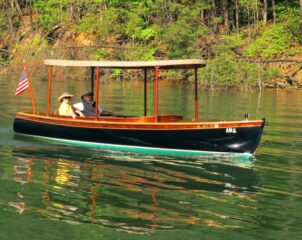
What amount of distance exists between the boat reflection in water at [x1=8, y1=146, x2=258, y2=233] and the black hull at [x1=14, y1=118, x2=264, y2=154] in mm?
395

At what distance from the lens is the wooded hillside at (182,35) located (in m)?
38.4

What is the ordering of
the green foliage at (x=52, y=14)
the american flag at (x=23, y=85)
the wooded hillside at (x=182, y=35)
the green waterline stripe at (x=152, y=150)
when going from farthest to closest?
the green foliage at (x=52, y=14) < the wooded hillside at (x=182, y=35) < the american flag at (x=23, y=85) < the green waterline stripe at (x=152, y=150)

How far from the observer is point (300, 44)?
42.7 meters

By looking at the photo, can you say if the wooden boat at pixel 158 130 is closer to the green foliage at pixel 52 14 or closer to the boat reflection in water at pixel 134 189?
the boat reflection in water at pixel 134 189

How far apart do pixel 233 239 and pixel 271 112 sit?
54.6 ft

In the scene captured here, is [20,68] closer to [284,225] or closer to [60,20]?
[60,20]

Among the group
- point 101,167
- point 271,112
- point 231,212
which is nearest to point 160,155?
point 101,167

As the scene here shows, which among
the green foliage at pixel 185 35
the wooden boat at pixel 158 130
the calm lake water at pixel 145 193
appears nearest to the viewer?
the calm lake water at pixel 145 193

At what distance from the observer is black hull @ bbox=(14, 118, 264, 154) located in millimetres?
13969

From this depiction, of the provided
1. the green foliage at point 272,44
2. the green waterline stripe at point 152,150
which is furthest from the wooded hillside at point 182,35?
the green waterline stripe at point 152,150

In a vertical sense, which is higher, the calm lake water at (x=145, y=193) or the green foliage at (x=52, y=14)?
the green foliage at (x=52, y=14)

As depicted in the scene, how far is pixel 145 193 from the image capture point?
405 inches

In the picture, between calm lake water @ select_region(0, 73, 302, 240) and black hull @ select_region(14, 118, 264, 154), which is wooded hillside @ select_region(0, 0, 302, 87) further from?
black hull @ select_region(14, 118, 264, 154)

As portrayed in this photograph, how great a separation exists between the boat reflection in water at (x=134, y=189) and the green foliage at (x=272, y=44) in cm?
2927
